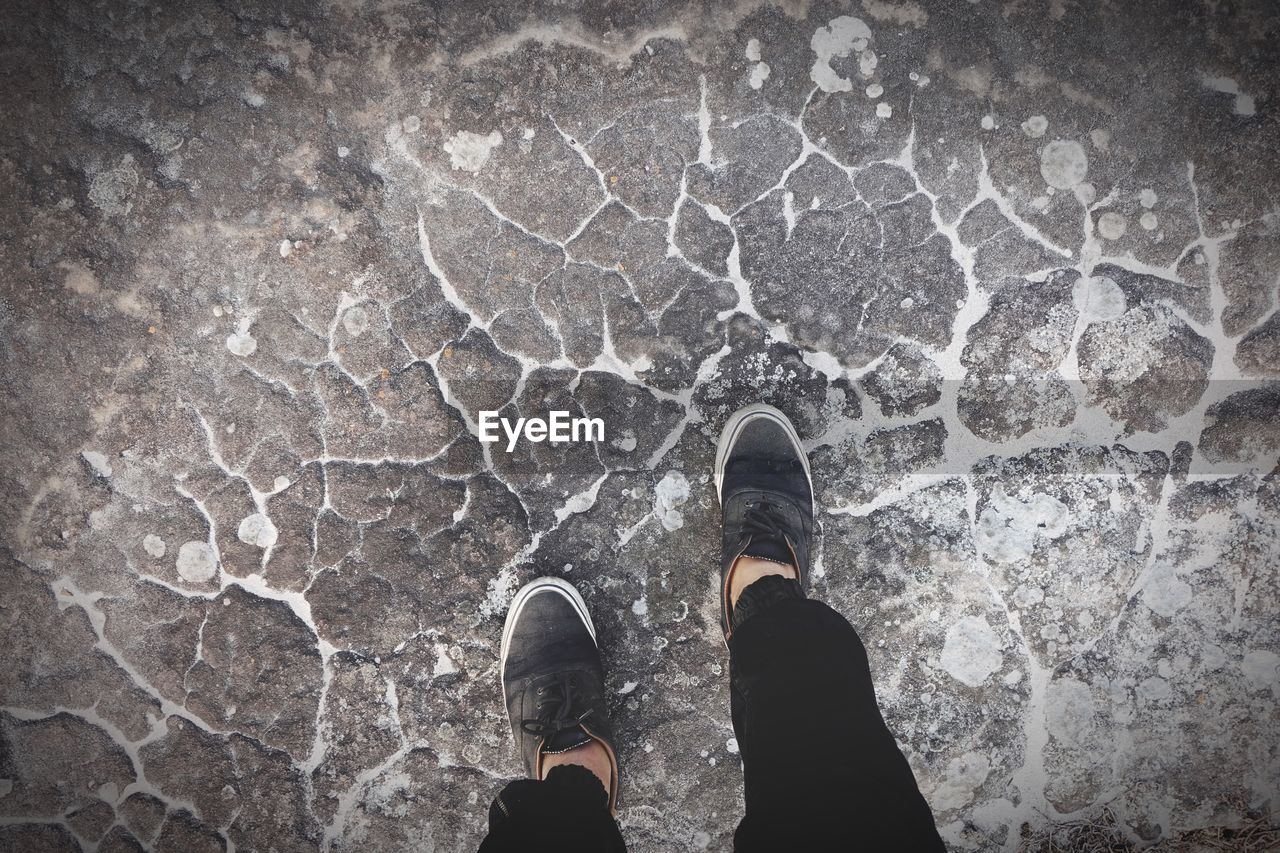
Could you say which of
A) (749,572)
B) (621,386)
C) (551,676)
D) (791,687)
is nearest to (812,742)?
(791,687)

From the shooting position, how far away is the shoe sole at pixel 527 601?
185cm

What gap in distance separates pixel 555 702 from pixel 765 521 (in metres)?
0.71

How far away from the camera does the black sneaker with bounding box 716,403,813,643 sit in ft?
5.90

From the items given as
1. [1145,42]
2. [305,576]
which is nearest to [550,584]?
[305,576]

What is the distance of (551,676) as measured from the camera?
181cm

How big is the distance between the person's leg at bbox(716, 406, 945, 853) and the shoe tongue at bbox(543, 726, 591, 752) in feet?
1.32

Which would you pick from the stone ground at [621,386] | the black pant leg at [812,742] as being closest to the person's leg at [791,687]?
the black pant leg at [812,742]

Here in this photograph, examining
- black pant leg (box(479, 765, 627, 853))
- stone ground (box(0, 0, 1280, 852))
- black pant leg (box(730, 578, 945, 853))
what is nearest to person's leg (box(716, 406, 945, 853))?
black pant leg (box(730, 578, 945, 853))

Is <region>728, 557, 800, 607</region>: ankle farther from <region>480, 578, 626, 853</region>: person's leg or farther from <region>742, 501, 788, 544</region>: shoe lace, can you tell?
<region>480, 578, 626, 853</region>: person's leg

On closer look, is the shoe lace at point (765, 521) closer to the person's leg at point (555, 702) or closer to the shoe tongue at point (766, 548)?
the shoe tongue at point (766, 548)

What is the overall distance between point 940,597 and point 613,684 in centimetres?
92

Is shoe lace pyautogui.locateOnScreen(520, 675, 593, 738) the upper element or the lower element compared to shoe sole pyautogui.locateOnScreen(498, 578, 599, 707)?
lower

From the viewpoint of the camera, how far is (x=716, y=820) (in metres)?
1.93

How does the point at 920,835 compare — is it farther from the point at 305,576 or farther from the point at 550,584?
the point at 305,576
